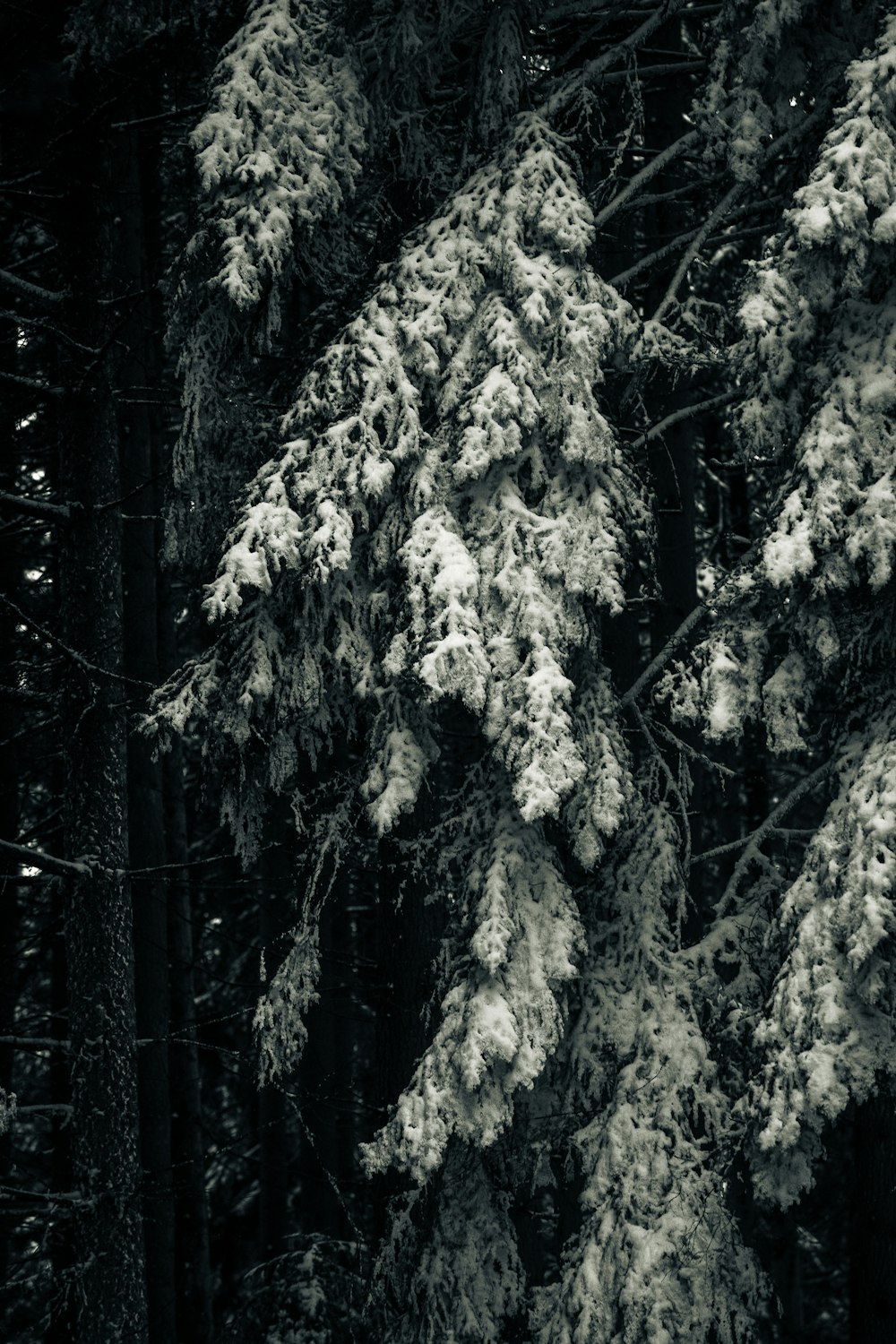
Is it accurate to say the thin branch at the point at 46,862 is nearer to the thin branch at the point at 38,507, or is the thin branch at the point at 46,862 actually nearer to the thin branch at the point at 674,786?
the thin branch at the point at 38,507

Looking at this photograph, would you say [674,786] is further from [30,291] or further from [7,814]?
[7,814]

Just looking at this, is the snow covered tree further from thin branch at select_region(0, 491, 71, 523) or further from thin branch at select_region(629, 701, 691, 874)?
thin branch at select_region(0, 491, 71, 523)

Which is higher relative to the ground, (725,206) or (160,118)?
(160,118)

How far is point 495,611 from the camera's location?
6609mm

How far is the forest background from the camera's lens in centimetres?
612

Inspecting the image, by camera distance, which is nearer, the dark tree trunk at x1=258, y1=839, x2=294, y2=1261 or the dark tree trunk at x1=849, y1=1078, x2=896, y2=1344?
the dark tree trunk at x1=849, y1=1078, x2=896, y2=1344

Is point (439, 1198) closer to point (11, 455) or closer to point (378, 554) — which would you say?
point (378, 554)

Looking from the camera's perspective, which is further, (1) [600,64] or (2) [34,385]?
(1) [600,64]

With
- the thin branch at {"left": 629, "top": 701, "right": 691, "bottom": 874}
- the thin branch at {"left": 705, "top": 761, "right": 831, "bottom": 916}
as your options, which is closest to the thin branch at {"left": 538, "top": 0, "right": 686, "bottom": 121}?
the thin branch at {"left": 629, "top": 701, "right": 691, "bottom": 874}

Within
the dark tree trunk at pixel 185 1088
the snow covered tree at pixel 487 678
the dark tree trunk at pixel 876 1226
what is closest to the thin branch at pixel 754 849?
the snow covered tree at pixel 487 678

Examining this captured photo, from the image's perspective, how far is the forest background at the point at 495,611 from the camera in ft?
20.1

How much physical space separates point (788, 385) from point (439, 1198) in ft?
16.5

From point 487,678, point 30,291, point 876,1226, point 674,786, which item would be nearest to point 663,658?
point 674,786

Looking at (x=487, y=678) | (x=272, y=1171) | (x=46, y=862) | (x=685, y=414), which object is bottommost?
(x=272, y=1171)
